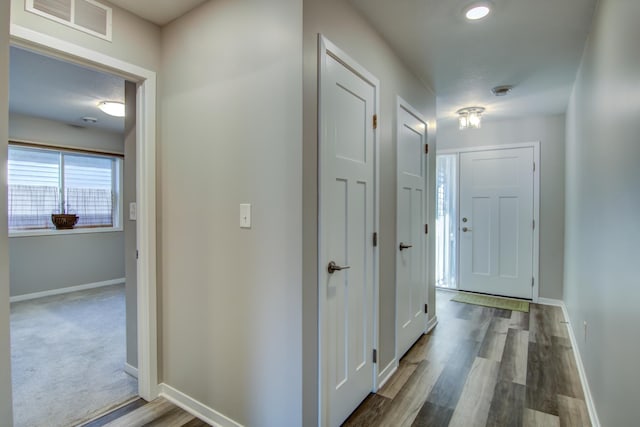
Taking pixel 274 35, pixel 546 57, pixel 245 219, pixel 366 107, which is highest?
pixel 546 57

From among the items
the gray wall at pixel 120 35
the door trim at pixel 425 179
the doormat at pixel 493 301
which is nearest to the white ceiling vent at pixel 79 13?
the gray wall at pixel 120 35

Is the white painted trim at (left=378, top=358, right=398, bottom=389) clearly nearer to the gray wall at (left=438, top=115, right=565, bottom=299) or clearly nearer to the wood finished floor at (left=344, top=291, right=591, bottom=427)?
the wood finished floor at (left=344, top=291, right=591, bottom=427)

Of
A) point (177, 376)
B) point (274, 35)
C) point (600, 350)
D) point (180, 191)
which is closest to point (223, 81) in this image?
point (274, 35)

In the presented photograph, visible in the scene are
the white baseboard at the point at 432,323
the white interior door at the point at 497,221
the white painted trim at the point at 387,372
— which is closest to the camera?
the white painted trim at the point at 387,372

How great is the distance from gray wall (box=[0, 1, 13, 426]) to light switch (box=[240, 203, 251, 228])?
3.04 feet

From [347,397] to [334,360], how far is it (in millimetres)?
302

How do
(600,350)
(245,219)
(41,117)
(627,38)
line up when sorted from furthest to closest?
(41,117), (600,350), (245,219), (627,38)

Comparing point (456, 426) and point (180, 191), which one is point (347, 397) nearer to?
point (456, 426)

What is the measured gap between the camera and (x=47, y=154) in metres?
4.62

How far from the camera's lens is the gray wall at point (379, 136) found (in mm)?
1519

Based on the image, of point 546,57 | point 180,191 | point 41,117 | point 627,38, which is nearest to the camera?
point 627,38

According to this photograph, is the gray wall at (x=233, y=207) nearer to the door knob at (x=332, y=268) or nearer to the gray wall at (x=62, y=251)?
the door knob at (x=332, y=268)

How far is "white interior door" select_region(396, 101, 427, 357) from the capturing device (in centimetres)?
253

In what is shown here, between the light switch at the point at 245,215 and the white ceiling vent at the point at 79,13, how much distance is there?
1268 mm
